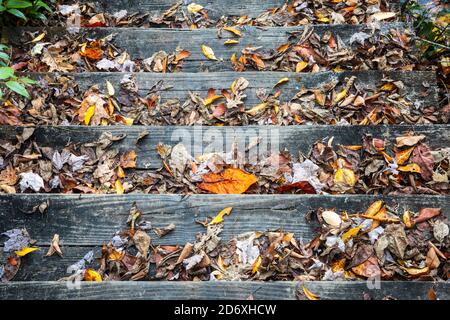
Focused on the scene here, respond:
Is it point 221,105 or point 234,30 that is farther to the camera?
point 234,30

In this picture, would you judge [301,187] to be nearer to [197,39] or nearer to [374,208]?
[374,208]

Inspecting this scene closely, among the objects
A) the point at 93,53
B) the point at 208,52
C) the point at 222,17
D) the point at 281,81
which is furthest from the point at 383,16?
the point at 93,53

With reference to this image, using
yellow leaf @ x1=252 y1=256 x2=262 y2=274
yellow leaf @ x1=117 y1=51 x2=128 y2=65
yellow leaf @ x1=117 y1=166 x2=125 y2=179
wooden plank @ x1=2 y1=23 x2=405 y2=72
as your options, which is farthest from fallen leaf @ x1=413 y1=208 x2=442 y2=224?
yellow leaf @ x1=117 y1=51 x2=128 y2=65

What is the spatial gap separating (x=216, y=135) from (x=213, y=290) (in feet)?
2.66

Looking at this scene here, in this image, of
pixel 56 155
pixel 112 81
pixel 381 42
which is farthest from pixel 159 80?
pixel 381 42

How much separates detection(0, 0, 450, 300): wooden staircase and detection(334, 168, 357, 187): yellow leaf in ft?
0.28

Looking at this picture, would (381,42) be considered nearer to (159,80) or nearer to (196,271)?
(159,80)

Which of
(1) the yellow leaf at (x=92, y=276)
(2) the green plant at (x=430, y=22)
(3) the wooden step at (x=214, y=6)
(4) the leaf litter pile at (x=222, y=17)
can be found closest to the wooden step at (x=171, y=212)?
(1) the yellow leaf at (x=92, y=276)

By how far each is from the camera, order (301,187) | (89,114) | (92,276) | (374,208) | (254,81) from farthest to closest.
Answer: (254,81)
(89,114)
(301,187)
(374,208)
(92,276)

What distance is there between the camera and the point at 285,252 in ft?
5.82

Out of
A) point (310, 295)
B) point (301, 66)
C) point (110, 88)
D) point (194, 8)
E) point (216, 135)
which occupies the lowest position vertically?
point (310, 295)

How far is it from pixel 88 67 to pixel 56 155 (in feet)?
2.66

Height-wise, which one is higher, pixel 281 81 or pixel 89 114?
pixel 281 81

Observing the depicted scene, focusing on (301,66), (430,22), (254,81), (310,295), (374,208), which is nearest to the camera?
(310,295)
